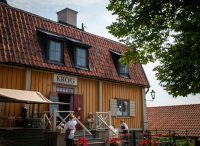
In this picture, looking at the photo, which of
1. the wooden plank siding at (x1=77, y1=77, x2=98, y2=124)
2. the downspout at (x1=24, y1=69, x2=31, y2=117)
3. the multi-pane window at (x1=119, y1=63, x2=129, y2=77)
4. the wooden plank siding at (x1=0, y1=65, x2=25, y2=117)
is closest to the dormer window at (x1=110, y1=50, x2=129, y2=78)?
the multi-pane window at (x1=119, y1=63, x2=129, y2=77)

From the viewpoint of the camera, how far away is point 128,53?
12.3 metres

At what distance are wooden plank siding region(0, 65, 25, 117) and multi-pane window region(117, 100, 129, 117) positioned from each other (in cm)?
736

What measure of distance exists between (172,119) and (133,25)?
20993mm

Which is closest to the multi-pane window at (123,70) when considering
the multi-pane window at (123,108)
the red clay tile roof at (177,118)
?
the multi-pane window at (123,108)

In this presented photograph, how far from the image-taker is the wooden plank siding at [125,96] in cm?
1750

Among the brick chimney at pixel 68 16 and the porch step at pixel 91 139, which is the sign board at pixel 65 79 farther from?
the brick chimney at pixel 68 16

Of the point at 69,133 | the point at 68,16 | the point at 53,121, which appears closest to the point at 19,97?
the point at 53,121

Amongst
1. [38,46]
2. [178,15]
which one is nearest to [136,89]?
[38,46]

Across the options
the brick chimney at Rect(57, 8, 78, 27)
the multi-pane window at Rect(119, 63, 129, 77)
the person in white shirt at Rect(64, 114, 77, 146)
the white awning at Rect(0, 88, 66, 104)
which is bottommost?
the person in white shirt at Rect(64, 114, 77, 146)

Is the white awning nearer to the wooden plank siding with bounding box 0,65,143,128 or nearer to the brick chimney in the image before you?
the wooden plank siding with bounding box 0,65,143,128

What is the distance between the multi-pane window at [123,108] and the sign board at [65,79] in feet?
13.9

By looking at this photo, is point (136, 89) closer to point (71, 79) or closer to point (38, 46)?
point (71, 79)

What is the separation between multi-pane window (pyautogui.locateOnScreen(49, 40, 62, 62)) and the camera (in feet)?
49.0

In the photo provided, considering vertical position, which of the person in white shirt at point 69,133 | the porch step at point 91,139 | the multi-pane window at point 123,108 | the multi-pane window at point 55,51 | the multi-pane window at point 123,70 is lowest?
the porch step at point 91,139
